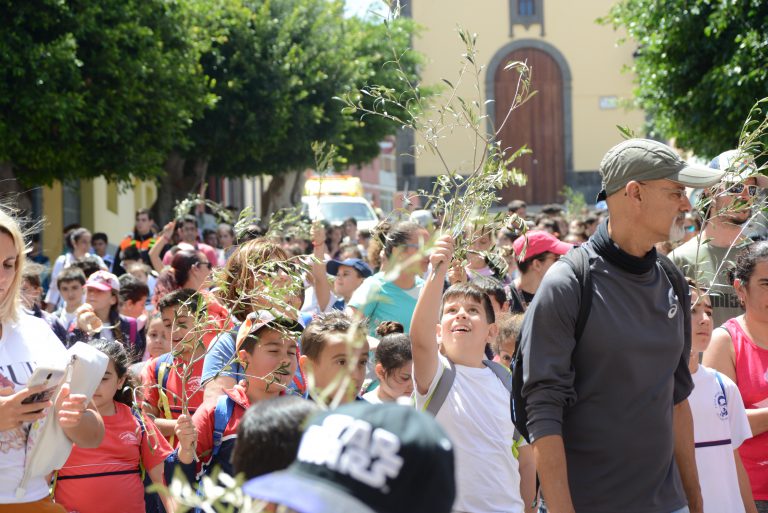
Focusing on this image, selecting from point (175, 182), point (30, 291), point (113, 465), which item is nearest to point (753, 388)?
point (113, 465)

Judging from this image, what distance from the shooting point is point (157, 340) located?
22.5 feet

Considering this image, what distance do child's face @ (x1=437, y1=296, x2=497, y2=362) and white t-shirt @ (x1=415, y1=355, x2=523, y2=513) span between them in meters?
0.09

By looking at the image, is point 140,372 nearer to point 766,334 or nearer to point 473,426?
point 473,426

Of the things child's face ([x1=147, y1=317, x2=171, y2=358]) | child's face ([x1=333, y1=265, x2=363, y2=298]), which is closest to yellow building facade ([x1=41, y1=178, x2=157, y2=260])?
child's face ([x1=333, y1=265, x2=363, y2=298])

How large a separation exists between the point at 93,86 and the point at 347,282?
9.41 meters

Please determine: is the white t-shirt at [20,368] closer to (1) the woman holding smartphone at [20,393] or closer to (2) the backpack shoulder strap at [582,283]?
(1) the woman holding smartphone at [20,393]

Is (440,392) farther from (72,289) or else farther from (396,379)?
(72,289)

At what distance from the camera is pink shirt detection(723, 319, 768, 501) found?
4.96 metres

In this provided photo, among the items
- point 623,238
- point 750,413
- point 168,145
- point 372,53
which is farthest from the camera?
point 372,53

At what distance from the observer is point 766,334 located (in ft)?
16.4

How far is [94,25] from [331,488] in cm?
1535

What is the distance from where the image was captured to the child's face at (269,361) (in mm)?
4500

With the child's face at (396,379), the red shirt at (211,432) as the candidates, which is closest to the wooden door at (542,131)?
the child's face at (396,379)

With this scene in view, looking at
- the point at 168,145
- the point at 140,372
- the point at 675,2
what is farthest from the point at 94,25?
the point at 140,372
